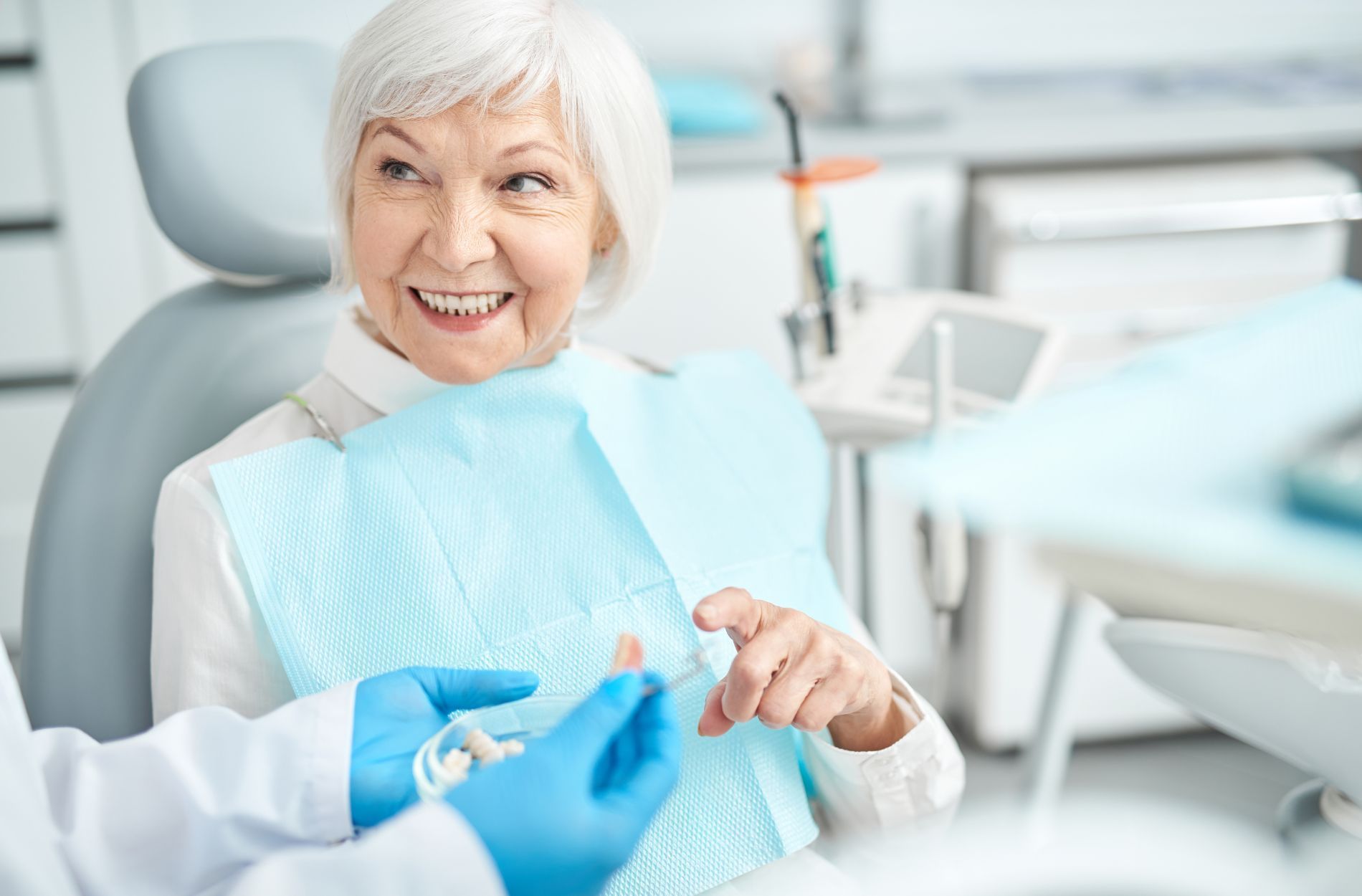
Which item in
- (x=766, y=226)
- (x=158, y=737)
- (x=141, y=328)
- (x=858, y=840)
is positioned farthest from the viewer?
(x=766, y=226)

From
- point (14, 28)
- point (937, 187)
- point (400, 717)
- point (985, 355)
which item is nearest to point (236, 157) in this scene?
point (400, 717)

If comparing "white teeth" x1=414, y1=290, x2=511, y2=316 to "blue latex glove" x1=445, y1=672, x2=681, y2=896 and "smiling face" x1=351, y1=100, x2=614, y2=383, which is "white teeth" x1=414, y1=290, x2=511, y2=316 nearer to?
"smiling face" x1=351, y1=100, x2=614, y2=383

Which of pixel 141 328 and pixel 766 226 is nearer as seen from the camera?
pixel 141 328

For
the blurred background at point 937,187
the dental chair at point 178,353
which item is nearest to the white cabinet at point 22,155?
the blurred background at point 937,187

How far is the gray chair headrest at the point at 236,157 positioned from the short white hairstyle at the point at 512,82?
0.12m

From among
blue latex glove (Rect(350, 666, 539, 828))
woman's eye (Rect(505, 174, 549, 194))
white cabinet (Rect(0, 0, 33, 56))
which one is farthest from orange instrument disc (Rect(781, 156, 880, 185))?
white cabinet (Rect(0, 0, 33, 56))

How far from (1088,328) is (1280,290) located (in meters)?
0.35

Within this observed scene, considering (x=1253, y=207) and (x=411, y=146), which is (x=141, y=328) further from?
(x=1253, y=207)

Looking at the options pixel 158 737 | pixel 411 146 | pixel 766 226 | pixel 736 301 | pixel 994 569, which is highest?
pixel 411 146

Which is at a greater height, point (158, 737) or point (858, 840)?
point (158, 737)

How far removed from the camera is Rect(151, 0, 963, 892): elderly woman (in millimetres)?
917

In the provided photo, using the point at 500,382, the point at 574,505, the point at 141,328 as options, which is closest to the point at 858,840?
the point at 574,505

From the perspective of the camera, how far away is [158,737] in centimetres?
80

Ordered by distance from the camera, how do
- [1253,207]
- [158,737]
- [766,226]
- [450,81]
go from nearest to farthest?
[158,737]
[450,81]
[1253,207]
[766,226]
